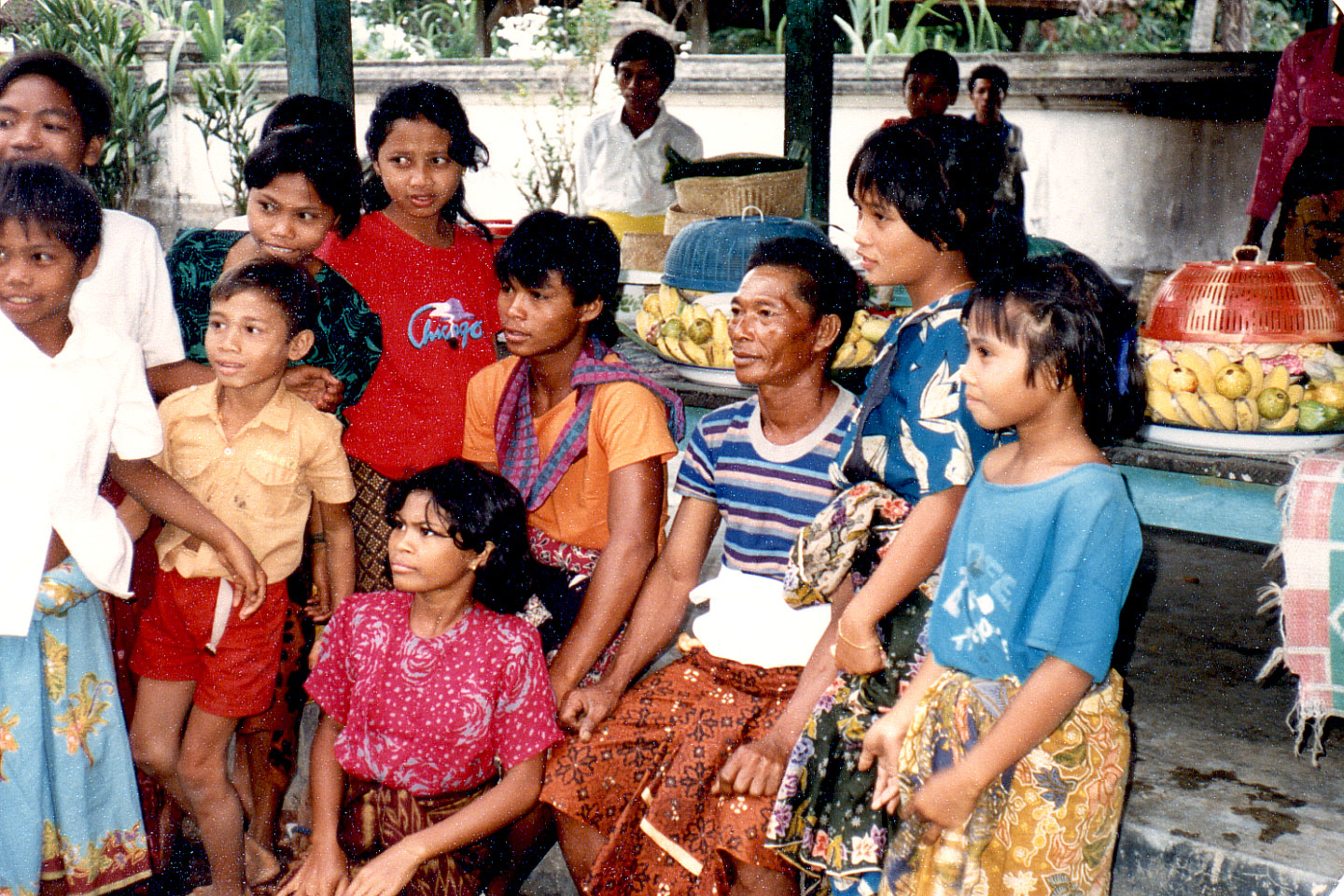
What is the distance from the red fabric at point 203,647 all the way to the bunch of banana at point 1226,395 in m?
2.07

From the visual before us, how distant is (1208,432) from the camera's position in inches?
105

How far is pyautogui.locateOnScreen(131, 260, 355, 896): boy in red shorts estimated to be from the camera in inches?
102

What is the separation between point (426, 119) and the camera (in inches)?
114

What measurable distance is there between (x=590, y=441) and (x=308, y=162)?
2.99ft

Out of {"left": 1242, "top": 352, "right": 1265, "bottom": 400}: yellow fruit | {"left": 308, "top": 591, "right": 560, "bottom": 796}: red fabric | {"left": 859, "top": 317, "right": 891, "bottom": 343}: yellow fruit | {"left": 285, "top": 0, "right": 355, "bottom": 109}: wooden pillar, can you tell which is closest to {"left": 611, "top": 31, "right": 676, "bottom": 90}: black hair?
{"left": 285, "top": 0, "right": 355, "bottom": 109}: wooden pillar

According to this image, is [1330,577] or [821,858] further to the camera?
[1330,577]

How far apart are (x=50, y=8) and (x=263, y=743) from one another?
31.4ft

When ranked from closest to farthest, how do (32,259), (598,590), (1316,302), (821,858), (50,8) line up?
1. (821,858)
2. (32,259)
3. (598,590)
4. (1316,302)
5. (50,8)

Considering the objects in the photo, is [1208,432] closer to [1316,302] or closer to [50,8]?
[1316,302]

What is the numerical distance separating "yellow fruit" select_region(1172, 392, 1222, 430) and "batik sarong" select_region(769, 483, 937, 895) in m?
0.87

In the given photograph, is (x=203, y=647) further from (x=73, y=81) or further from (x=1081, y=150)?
(x=1081, y=150)

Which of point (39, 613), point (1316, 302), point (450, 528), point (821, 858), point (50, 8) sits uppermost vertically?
point (50, 8)

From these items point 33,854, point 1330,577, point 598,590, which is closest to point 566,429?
point 598,590

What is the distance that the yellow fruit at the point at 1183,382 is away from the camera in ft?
8.80
